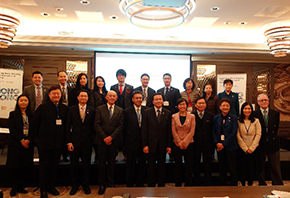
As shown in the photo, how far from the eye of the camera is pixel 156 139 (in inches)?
142

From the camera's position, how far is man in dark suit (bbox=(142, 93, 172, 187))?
3611 mm

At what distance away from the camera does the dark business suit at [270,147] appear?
3.72 meters

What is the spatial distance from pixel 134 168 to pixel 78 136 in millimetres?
1039

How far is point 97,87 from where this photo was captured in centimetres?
436

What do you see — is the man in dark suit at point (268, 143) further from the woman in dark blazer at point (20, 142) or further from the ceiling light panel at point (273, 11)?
the woman in dark blazer at point (20, 142)

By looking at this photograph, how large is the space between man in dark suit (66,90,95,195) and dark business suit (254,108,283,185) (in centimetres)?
272

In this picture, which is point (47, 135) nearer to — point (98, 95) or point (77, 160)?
point (77, 160)

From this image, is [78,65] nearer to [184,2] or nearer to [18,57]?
[18,57]

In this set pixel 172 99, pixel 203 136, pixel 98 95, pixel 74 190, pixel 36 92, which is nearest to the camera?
pixel 74 190

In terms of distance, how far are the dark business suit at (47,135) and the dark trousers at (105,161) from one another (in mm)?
632

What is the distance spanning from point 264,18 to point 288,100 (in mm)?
3482

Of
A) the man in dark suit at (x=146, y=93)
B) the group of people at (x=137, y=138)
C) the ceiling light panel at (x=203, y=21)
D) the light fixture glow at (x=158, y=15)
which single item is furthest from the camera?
the ceiling light panel at (x=203, y=21)

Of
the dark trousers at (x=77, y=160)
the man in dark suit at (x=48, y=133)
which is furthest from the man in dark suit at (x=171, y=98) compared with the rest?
the man in dark suit at (x=48, y=133)

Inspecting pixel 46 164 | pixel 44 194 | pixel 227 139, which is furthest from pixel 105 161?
pixel 227 139
